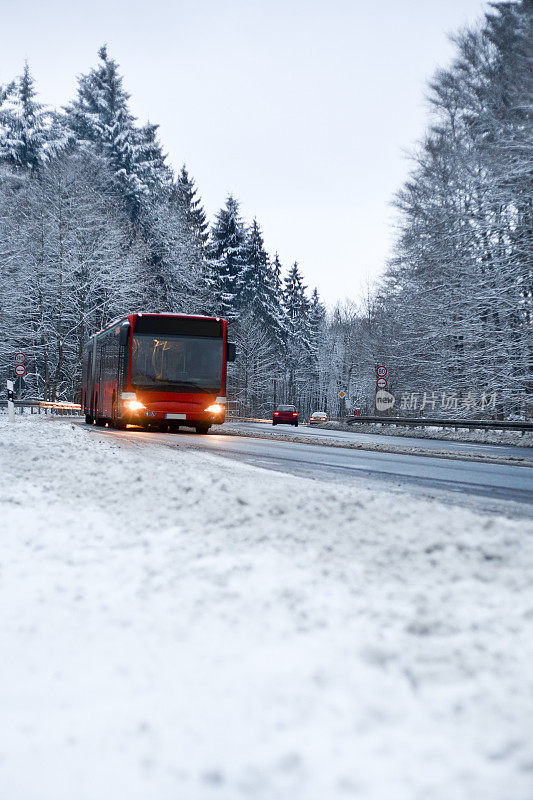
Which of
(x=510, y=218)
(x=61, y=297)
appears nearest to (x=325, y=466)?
(x=510, y=218)

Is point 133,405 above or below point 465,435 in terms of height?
above

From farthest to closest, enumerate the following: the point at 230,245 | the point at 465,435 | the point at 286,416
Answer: the point at 230,245 < the point at 286,416 < the point at 465,435

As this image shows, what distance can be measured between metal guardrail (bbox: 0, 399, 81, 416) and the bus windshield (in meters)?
18.3

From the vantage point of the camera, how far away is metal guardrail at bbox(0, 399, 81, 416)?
124 feet

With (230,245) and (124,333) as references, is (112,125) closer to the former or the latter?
(230,245)

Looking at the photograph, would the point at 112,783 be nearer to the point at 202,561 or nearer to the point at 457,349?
the point at 202,561

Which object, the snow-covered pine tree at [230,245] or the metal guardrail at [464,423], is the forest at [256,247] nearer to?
the snow-covered pine tree at [230,245]

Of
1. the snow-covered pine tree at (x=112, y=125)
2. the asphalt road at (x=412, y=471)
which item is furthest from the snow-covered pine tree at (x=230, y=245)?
the asphalt road at (x=412, y=471)

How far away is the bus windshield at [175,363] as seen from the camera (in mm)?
19359

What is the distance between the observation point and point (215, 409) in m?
19.9

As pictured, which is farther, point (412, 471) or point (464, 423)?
point (464, 423)

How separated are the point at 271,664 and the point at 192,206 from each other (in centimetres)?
6479

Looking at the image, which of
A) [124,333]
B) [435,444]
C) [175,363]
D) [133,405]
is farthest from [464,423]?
[124,333]

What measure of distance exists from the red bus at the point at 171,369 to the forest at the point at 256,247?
35.3 feet
